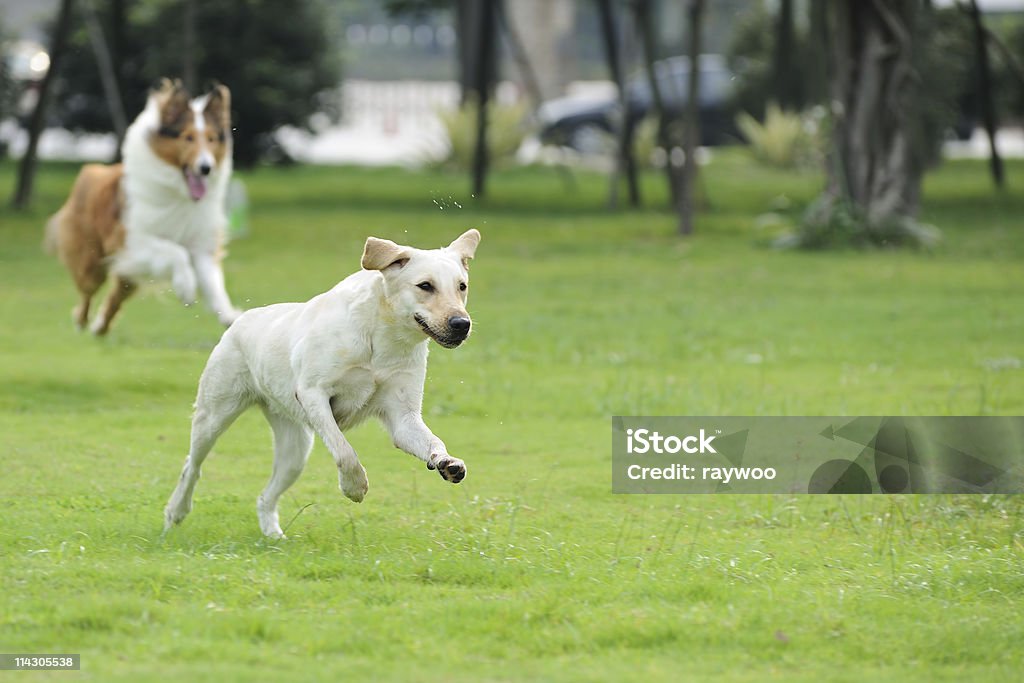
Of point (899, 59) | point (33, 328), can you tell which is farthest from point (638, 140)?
point (33, 328)

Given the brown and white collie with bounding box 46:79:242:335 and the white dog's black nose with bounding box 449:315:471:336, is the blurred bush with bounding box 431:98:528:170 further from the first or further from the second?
the white dog's black nose with bounding box 449:315:471:336

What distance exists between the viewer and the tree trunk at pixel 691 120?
824 inches

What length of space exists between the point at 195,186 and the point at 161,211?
334 millimetres

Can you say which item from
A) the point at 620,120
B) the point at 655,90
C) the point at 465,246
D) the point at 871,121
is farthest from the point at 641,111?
the point at 465,246

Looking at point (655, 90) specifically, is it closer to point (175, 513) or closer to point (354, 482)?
point (175, 513)

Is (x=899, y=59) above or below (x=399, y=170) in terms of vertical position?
above

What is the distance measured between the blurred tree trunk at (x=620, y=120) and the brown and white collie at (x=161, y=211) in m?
12.9

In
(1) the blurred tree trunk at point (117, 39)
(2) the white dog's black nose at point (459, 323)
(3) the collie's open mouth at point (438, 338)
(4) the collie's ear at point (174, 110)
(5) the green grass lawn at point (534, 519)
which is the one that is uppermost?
(1) the blurred tree trunk at point (117, 39)

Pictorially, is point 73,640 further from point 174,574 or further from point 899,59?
point 899,59

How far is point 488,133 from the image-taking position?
104 ft

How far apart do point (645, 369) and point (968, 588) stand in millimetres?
6180

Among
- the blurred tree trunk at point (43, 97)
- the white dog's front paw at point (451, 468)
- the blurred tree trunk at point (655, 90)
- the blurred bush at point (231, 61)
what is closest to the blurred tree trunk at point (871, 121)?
the blurred tree trunk at point (655, 90)

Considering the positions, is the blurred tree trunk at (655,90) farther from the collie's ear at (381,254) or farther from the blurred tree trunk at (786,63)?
the collie's ear at (381,254)

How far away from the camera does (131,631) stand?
5531mm
